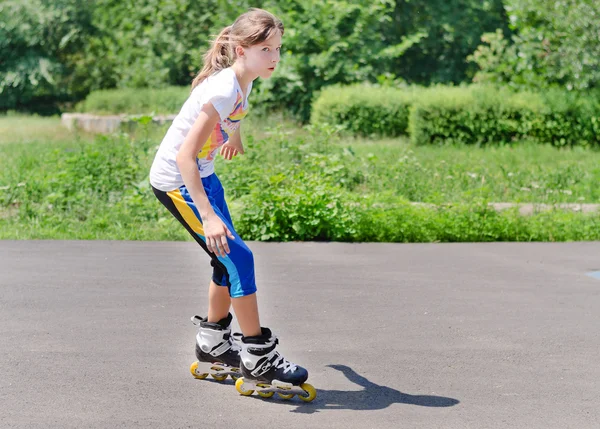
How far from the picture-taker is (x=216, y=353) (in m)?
4.40

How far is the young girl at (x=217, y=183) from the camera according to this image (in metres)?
3.92

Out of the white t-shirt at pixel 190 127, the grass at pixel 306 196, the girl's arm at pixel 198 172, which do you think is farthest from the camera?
the grass at pixel 306 196

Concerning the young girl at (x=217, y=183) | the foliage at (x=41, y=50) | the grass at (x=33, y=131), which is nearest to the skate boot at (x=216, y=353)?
the young girl at (x=217, y=183)

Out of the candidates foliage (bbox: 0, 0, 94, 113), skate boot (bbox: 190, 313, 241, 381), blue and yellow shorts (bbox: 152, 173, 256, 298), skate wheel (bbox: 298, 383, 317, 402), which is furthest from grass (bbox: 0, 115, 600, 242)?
foliage (bbox: 0, 0, 94, 113)

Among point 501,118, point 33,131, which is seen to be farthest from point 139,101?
point 501,118

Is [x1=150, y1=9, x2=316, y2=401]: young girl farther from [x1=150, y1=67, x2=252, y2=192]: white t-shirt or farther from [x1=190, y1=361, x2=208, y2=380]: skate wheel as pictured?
[x1=190, y1=361, x2=208, y2=380]: skate wheel

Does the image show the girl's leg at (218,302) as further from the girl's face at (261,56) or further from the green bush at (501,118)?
the green bush at (501,118)

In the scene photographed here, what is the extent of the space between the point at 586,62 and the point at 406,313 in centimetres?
1178

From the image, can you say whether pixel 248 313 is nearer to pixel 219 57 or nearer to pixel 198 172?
pixel 198 172

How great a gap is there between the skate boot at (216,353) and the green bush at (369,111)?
12.6 metres

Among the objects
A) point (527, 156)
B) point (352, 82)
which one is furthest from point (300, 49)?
point (527, 156)

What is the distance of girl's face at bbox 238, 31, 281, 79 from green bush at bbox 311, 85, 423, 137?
12788mm

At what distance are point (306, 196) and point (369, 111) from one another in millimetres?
8633

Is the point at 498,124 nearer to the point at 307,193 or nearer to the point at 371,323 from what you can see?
the point at 307,193
